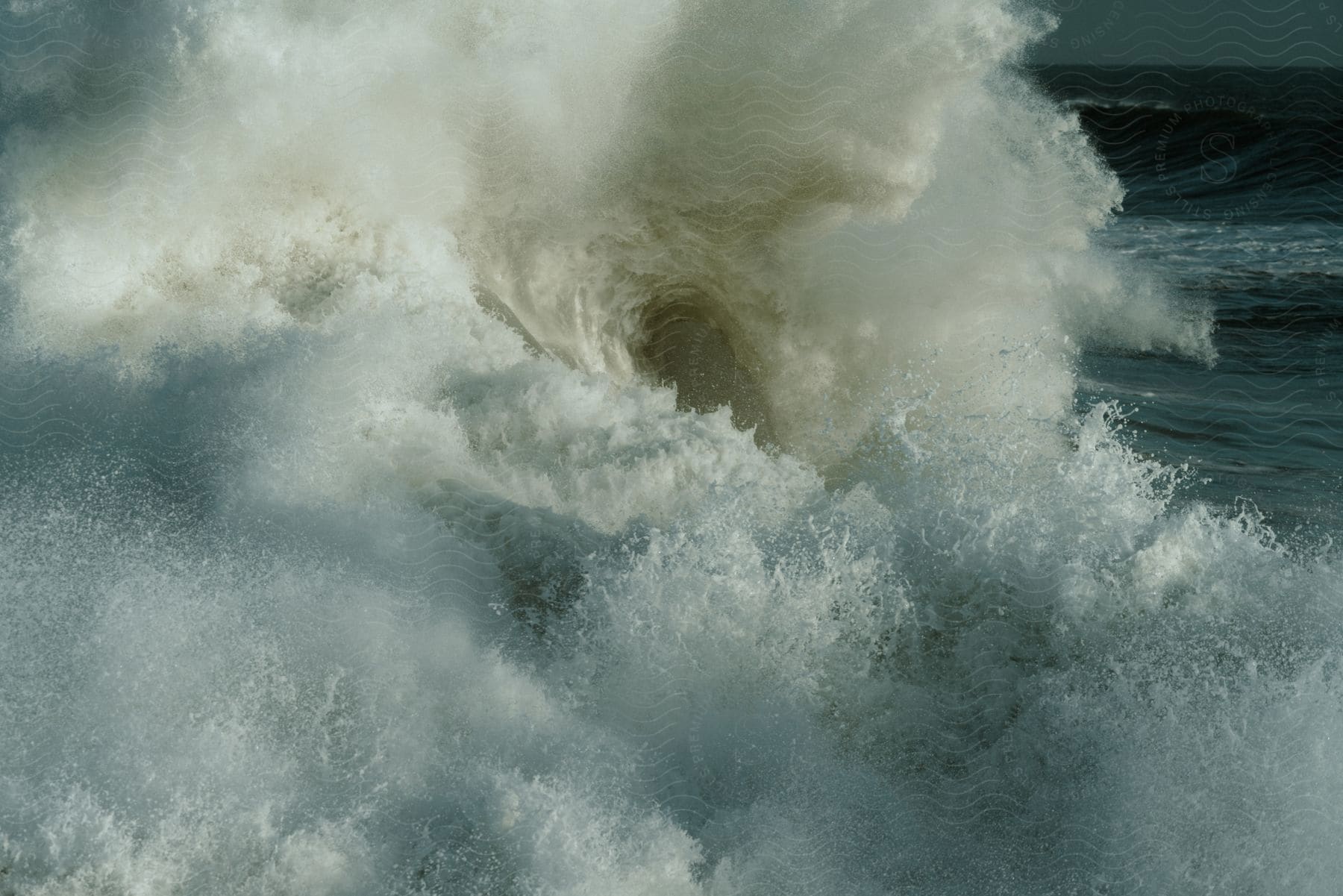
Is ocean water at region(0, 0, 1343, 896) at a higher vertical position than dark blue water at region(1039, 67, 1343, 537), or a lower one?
lower

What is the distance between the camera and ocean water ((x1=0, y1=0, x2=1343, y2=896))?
3762 mm

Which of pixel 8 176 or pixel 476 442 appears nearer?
pixel 476 442

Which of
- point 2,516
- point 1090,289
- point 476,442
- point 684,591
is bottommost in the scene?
point 2,516

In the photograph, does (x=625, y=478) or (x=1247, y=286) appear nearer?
(x=625, y=478)

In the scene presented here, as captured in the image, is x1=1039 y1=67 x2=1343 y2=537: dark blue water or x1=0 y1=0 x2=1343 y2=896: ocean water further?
x1=1039 y1=67 x2=1343 y2=537: dark blue water

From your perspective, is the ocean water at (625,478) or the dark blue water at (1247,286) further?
the dark blue water at (1247,286)

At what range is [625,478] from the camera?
547cm

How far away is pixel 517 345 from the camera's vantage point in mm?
6531

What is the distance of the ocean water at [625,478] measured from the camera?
376cm

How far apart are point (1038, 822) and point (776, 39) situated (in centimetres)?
552

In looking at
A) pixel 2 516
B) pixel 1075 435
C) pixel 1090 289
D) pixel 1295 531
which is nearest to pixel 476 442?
pixel 2 516

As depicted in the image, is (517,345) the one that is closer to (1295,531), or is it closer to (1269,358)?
(1295,531)

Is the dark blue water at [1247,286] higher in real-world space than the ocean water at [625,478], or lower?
higher

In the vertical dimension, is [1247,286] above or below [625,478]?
above
